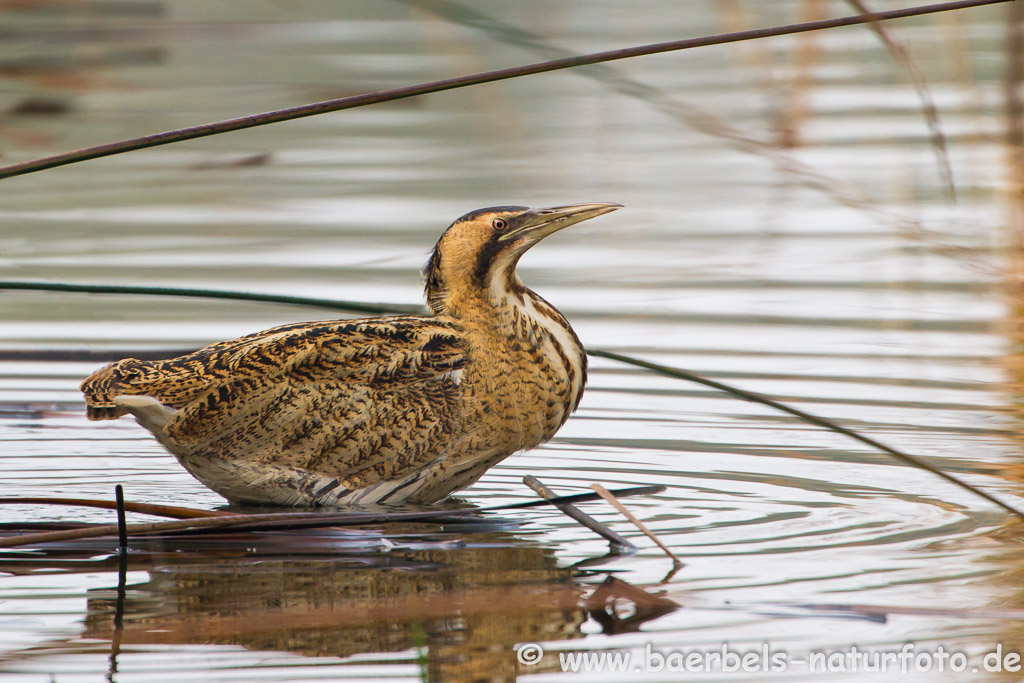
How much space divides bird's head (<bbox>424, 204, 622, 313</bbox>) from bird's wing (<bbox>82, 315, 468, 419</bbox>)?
23 centimetres

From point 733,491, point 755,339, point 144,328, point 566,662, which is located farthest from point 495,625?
point 144,328

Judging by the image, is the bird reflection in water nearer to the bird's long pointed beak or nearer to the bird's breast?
the bird's breast

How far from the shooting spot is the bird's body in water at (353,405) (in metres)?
5.95

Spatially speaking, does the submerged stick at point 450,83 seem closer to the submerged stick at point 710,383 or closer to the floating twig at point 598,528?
the submerged stick at point 710,383

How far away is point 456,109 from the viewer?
15523 mm

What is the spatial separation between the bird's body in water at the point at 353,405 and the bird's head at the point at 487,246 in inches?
0.5

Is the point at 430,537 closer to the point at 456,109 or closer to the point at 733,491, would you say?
the point at 733,491

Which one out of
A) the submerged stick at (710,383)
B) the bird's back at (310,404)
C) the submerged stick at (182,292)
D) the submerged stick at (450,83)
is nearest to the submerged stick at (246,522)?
the submerged stick at (710,383)

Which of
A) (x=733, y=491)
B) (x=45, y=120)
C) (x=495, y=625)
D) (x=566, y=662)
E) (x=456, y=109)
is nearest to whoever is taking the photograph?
(x=566, y=662)

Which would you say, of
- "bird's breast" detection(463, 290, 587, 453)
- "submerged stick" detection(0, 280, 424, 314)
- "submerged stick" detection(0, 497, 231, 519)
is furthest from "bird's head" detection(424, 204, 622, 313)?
"submerged stick" detection(0, 497, 231, 519)

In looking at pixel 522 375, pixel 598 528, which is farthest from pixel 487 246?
pixel 598 528

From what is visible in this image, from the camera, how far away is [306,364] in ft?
19.6

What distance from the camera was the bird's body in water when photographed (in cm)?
595

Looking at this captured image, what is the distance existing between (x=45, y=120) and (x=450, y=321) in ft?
28.9
